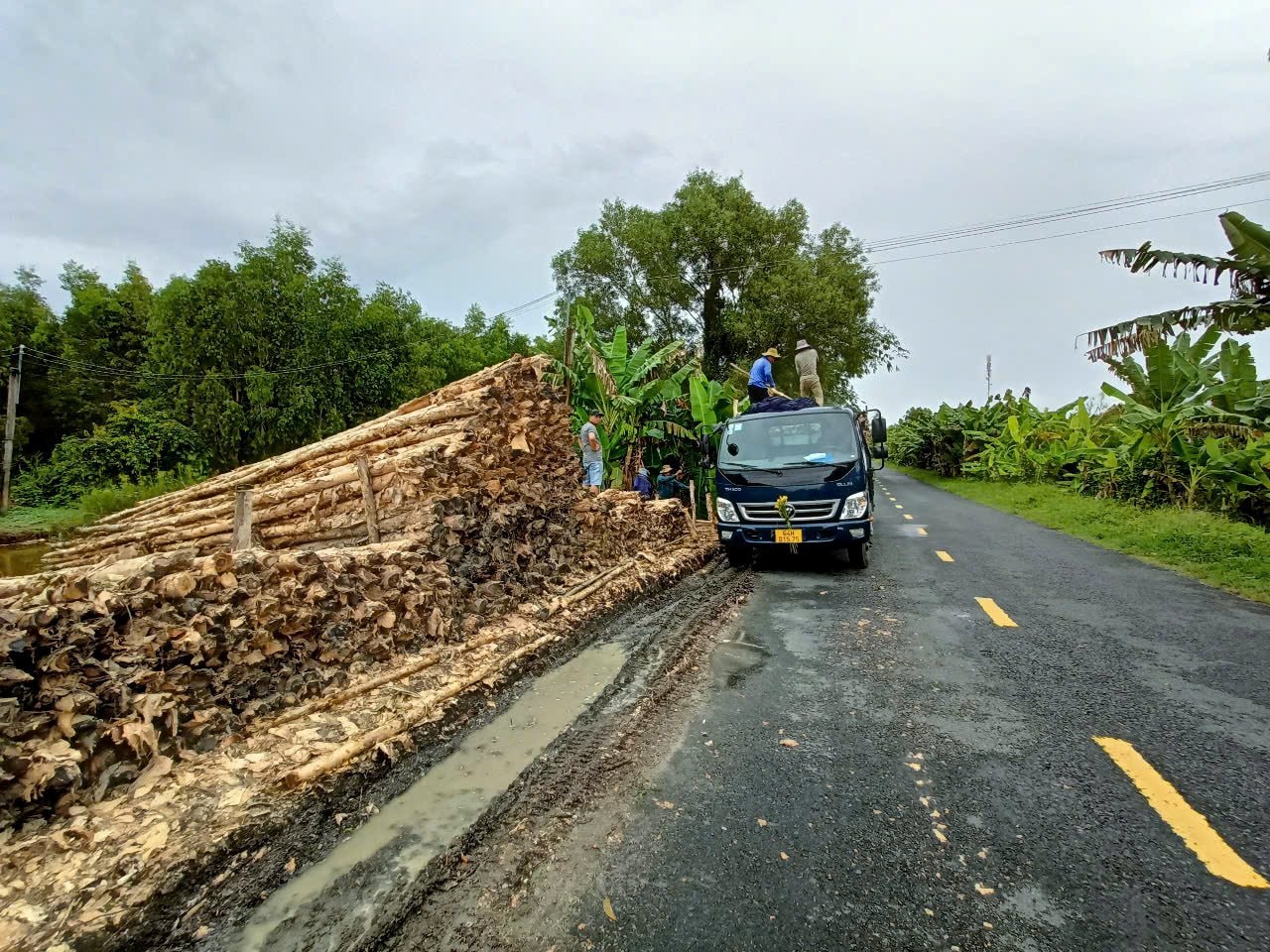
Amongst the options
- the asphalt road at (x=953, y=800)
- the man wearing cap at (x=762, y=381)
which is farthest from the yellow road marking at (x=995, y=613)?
the man wearing cap at (x=762, y=381)

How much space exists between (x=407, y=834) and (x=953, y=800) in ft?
7.51

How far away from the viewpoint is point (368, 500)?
4.98 m

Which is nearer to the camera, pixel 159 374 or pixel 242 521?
pixel 242 521

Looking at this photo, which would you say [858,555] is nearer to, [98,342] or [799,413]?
[799,413]

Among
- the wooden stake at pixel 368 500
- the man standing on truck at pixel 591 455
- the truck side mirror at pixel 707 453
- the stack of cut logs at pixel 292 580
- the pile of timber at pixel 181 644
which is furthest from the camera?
the man standing on truck at pixel 591 455

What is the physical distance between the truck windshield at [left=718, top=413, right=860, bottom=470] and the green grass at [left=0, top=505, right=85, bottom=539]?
62.5ft

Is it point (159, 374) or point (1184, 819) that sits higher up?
point (159, 374)

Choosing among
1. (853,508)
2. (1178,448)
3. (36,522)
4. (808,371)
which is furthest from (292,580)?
(36,522)

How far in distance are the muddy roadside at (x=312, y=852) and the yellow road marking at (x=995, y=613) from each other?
11.5ft

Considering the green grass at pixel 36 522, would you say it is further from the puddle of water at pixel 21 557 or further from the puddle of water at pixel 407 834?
the puddle of water at pixel 407 834

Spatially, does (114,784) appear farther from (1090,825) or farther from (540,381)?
(540,381)

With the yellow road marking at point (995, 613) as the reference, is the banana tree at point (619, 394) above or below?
above

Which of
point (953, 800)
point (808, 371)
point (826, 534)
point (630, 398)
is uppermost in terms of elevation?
point (808, 371)

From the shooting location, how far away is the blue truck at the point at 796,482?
733 centimetres
